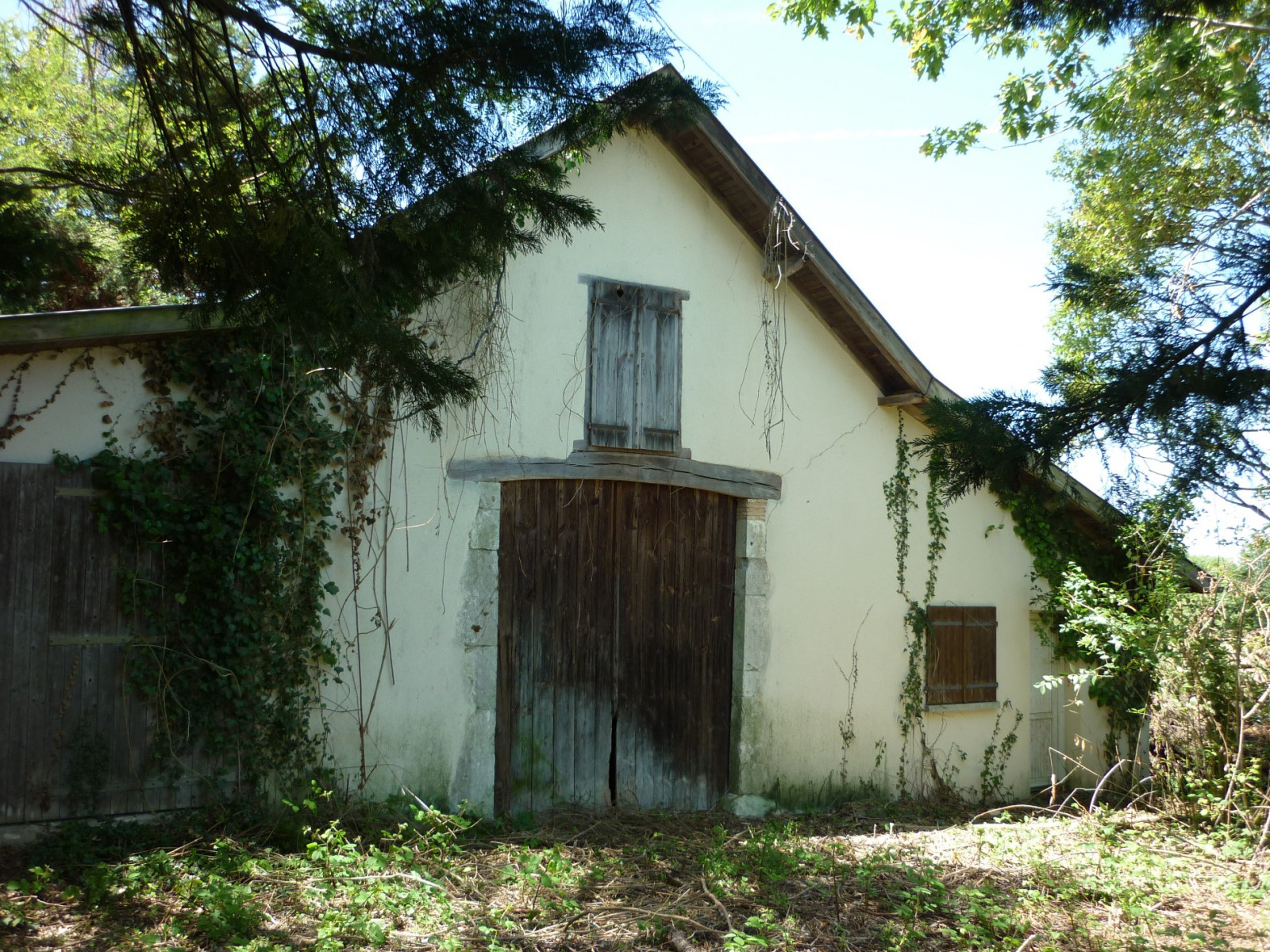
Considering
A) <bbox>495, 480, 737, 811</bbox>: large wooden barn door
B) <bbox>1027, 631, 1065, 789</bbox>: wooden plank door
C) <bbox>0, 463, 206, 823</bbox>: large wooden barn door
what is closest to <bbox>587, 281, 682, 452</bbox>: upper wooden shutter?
<bbox>495, 480, 737, 811</bbox>: large wooden barn door

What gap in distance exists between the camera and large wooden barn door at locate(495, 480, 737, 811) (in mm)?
6738

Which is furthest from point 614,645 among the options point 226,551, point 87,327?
point 87,327

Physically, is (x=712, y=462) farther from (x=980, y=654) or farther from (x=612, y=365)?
(x=980, y=654)

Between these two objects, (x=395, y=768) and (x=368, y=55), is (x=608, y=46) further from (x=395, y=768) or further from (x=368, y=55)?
(x=395, y=768)

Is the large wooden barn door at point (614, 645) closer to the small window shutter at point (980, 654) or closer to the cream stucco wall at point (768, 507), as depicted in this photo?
the cream stucco wall at point (768, 507)

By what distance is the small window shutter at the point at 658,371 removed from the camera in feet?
23.6

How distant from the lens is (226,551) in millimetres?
5629

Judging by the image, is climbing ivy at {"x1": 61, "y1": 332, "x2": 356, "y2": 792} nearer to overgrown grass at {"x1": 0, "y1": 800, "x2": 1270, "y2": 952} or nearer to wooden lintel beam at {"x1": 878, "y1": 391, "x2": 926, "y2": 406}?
overgrown grass at {"x1": 0, "y1": 800, "x2": 1270, "y2": 952}

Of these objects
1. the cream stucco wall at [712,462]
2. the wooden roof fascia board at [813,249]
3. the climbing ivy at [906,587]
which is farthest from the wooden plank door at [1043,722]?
the wooden roof fascia board at [813,249]

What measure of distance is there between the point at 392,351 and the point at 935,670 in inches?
235

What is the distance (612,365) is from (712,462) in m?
1.07

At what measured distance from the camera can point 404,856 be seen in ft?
16.9

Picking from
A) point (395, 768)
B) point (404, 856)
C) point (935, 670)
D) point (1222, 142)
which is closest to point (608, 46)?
point (404, 856)

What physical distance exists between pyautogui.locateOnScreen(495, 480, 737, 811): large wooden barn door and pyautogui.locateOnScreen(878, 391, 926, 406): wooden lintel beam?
5.53 feet
